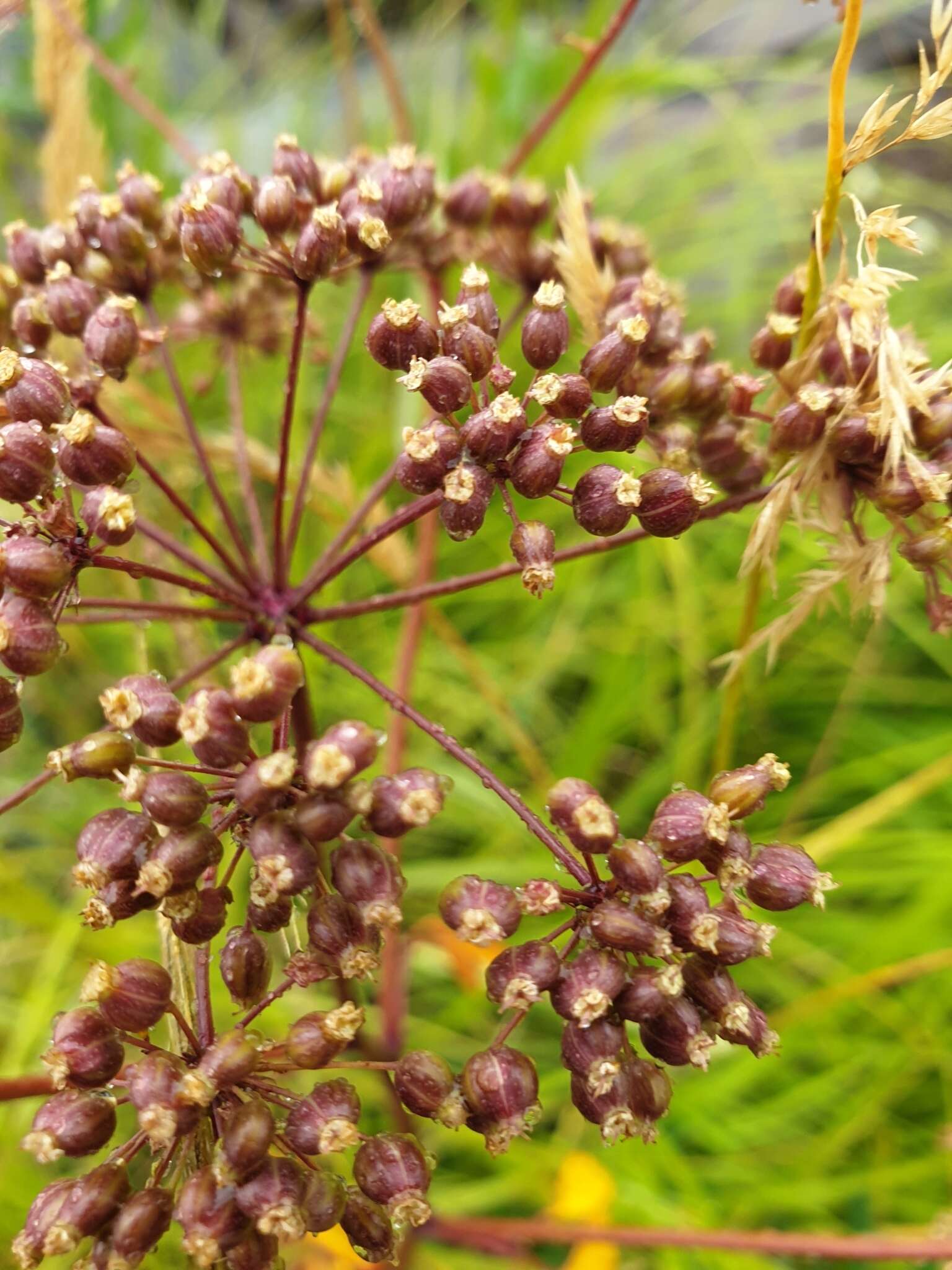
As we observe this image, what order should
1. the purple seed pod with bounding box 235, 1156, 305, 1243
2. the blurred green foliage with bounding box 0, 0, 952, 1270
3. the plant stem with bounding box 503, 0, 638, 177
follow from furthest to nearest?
the blurred green foliage with bounding box 0, 0, 952, 1270
the plant stem with bounding box 503, 0, 638, 177
the purple seed pod with bounding box 235, 1156, 305, 1243

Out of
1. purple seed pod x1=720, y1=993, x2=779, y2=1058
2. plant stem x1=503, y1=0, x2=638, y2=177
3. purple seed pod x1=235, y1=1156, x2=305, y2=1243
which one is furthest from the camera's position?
plant stem x1=503, y1=0, x2=638, y2=177

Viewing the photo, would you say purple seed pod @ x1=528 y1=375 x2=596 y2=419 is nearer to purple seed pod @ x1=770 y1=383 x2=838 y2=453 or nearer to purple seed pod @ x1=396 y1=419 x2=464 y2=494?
purple seed pod @ x1=396 y1=419 x2=464 y2=494

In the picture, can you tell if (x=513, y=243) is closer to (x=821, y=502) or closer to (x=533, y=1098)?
(x=821, y=502)

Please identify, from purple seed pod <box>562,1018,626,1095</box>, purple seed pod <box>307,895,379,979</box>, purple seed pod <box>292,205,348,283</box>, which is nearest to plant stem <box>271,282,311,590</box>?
purple seed pod <box>292,205,348,283</box>

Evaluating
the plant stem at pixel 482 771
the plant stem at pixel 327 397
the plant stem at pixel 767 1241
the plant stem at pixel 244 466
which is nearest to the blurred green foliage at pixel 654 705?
the plant stem at pixel 244 466

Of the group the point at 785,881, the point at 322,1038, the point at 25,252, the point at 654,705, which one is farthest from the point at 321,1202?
the point at 654,705

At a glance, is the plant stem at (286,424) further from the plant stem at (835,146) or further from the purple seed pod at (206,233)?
the plant stem at (835,146)
